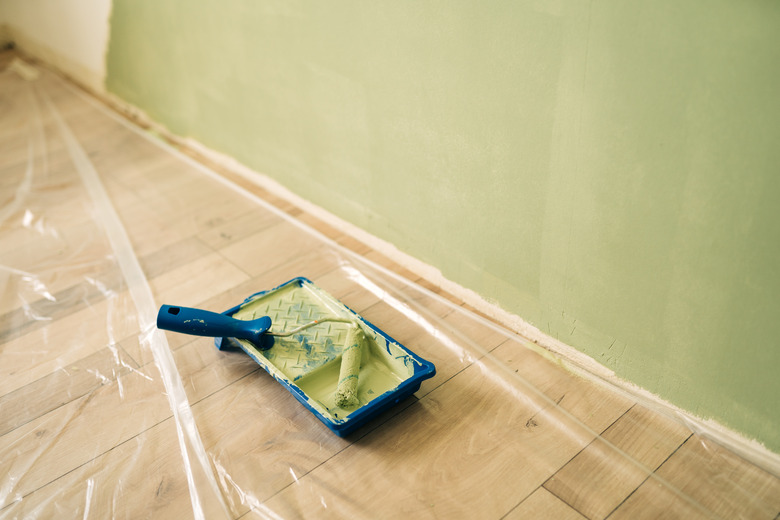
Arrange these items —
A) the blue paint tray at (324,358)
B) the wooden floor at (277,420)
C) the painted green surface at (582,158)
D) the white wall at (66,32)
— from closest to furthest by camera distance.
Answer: the painted green surface at (582,158), the wooden floor at (277,420), the blue paint tray at (324,358), the white wall at (66,32)

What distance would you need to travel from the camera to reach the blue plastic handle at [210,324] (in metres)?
1.28

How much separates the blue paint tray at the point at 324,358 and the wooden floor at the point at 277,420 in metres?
0.05

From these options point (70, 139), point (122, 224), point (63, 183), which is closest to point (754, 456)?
point (122, 224)

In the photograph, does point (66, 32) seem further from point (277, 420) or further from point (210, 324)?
point (277, 420)

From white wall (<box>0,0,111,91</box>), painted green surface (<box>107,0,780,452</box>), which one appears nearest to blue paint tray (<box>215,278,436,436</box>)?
painted green surface (<box>107,0,780,452</box>)

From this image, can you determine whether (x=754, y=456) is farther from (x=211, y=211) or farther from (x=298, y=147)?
(x=211, y=211)

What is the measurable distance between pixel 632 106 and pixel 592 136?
3.6 inches

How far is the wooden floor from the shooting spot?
43.8 inches

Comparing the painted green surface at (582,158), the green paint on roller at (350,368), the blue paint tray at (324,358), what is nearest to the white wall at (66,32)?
the painted green surface at (582,158)

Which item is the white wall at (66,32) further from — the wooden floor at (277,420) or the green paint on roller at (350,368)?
the green paint on roller at (350,368)

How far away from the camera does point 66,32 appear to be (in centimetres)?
287

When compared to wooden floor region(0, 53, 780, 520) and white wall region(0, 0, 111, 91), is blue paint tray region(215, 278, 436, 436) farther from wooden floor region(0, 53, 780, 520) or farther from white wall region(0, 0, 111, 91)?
white wall region(0, 0, 111, 91)

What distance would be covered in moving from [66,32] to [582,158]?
2.59m

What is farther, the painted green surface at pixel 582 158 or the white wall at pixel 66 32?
the white wall at pixel 66 32
